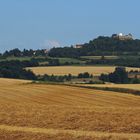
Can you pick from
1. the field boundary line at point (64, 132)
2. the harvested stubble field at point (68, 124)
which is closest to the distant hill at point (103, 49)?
the harvested stubble field at point (68, 124)

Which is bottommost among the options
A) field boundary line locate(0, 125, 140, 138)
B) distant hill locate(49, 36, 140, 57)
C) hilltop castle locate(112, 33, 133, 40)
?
field boundary line locate(0, 125, 140, 138)

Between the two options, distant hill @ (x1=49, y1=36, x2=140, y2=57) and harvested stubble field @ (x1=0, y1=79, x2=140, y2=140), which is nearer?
harvested stubble field @ (x1=0, y1=79, x2=140, y2=140)

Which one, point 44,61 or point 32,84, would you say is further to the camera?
point 44,61

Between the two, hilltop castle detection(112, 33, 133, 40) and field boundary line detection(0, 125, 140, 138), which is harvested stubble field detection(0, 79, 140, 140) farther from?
hilltop castle detection(112, 33, 133, 40)

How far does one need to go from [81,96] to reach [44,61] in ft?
160

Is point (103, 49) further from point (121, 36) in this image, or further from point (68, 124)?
point (68, 124)

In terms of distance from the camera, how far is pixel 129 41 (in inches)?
4505

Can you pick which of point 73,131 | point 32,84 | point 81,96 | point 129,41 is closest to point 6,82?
point 32,84

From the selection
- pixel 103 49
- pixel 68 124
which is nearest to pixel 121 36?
pixel 103 49

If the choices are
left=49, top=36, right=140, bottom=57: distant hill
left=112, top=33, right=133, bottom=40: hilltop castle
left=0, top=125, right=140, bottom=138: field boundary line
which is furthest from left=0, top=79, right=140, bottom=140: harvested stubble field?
left=112, top=33, right=133, bottom=40: hilltop castle

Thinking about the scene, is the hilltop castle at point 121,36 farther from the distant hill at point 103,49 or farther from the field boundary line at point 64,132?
the field boundary line at point 64,132

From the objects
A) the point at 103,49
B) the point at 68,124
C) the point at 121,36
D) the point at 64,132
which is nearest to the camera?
the point at 64,132

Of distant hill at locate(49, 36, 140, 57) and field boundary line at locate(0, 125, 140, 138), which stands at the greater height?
distant hill at locate(49, 36, 140, 57)

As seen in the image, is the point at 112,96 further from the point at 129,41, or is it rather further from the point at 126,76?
the point at 129,41
